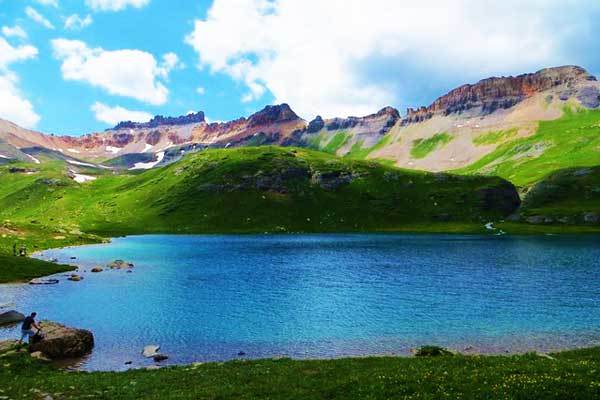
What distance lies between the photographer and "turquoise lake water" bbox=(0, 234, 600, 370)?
50031 millimetres

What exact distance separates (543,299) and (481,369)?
162 ft

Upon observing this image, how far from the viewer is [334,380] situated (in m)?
31.7

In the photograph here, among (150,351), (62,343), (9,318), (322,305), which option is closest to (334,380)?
(150,351)

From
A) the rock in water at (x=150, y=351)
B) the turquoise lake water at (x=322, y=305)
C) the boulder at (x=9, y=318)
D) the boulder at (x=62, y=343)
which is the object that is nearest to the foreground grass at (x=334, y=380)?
the boulder at (x=62, y=343)

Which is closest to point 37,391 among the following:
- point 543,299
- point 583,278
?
point 543,299

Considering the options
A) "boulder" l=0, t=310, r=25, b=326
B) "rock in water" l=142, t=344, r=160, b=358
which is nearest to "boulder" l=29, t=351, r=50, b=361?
"rock in water" l=142, t=344, r=160, b=358

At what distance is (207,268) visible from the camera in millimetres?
113688

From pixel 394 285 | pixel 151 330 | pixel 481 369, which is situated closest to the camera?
pixel 481 369

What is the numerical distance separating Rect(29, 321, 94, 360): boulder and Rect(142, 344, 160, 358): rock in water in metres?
5.77

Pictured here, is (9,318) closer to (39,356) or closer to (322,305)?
(39,356)

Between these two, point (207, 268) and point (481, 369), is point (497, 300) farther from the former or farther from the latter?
point (207, 268)

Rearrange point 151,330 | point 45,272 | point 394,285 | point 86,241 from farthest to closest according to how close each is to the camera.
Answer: point 86,241 < point 45,272 < point 394,285 < point 151,330

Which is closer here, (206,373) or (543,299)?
(206,373)

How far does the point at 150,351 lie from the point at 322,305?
29.6 m
